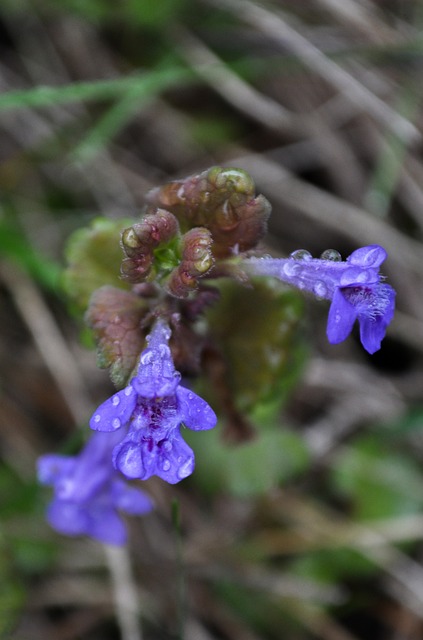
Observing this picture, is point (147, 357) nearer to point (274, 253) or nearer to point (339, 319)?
point (339, 319)

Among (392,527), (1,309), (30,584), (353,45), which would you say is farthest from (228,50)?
(30,584)

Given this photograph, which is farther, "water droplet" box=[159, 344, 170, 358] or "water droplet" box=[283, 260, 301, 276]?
"water droplet" box=[283, 260, 301, 276]

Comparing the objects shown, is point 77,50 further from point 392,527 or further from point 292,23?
point 392,527

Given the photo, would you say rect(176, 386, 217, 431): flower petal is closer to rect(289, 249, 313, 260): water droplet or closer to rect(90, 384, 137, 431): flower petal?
rect(90, 384, 137, 431): flower petal

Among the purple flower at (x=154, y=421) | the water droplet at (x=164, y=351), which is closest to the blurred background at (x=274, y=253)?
the water droplet at (x=164, y=351)

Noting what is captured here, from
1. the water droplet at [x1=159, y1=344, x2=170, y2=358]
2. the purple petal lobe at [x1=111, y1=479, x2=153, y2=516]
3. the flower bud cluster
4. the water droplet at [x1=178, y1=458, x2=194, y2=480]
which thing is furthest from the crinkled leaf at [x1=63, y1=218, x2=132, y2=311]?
the water droplet at [x1=178, y1=458, x2=194, y2=480]

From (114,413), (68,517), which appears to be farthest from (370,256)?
(68,517)

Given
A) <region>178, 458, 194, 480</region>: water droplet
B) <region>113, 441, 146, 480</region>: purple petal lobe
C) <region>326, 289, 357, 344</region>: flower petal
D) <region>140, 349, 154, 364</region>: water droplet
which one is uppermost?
<region>140, 349, 154, 364</region>: water droplet
